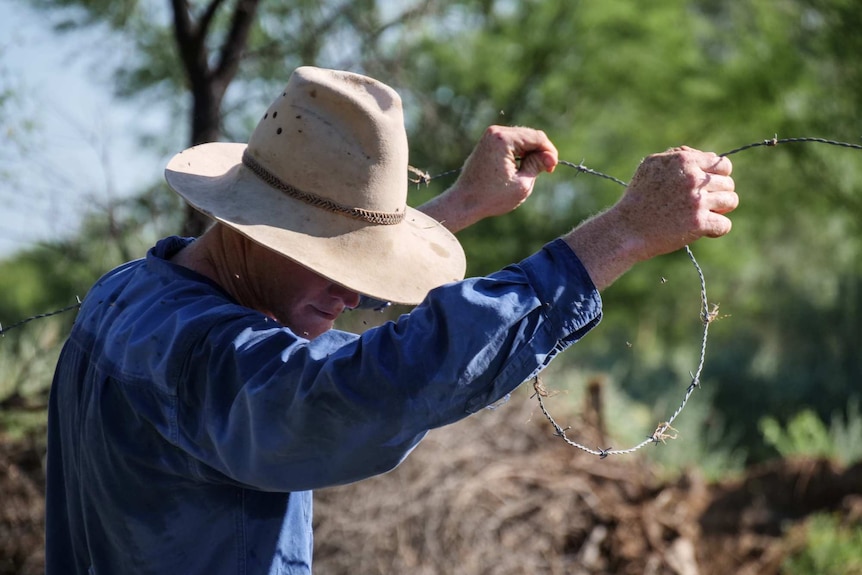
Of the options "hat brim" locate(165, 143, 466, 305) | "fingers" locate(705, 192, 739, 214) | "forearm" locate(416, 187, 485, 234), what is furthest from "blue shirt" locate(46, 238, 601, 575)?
"forearm" locate(416, 187, 485, 234)

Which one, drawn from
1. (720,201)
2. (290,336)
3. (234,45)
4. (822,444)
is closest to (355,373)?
(290,336)

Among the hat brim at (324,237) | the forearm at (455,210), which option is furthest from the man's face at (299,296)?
the forearm at (455,210)

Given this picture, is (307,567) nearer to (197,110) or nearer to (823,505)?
(197,110)

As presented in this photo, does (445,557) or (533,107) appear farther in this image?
(533,107)

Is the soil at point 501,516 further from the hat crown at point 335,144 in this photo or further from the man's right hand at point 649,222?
the man's right hand at point 649,222

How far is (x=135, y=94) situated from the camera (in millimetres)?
7516

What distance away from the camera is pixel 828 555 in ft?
21.5

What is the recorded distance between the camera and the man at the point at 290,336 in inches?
64.4

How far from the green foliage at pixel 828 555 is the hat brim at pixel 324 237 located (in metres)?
5.32

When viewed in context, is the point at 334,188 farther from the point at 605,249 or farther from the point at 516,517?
the point at 516,517

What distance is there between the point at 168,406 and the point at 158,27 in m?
5.15

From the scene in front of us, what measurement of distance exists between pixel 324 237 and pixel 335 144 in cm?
18

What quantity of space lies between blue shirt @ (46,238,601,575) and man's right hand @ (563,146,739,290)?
5 cm

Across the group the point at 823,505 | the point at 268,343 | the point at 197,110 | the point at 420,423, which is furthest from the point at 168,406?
the point at 823,505
